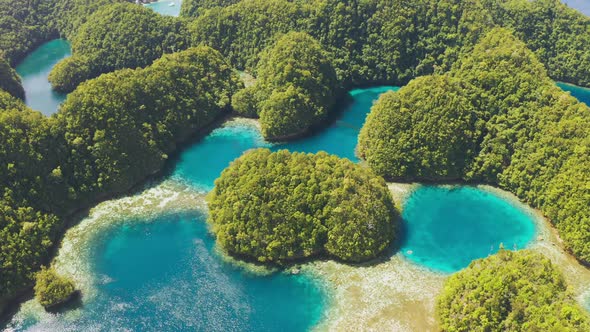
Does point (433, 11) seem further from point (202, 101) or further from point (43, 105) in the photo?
point (43, 105)

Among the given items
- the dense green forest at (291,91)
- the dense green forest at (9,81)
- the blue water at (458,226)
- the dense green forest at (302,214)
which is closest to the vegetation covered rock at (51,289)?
the dense green forest at (302,214)

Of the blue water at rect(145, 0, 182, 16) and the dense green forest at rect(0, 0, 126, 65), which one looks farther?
the blue water at rect(145, 0, 182, 16)

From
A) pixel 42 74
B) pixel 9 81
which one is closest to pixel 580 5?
pixel 42 74

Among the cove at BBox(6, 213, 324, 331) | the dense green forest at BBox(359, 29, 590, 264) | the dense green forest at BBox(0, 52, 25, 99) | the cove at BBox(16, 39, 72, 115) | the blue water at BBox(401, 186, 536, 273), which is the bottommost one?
the cove at BBox(6, 213, 324, 331)

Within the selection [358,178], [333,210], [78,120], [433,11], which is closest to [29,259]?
[78,120]

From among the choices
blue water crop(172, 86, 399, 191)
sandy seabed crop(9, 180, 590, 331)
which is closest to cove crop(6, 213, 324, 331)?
sandy seabed crop(9, 180, 590, 331)

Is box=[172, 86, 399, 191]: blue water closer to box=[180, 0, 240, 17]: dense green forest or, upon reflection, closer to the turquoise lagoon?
the turquoise lagoon

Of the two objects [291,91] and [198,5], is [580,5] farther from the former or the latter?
[198,5]

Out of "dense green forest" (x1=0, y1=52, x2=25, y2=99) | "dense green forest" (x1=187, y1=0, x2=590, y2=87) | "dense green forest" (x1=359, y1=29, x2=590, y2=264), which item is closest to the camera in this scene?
"dense green forest" (x1=359, y1=29, x2=590, y2=264)
